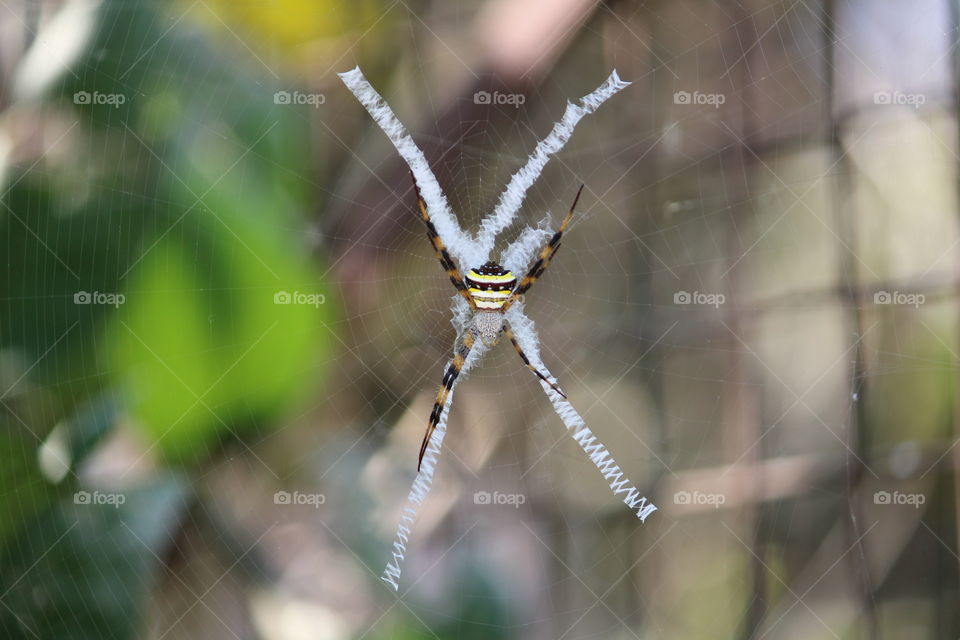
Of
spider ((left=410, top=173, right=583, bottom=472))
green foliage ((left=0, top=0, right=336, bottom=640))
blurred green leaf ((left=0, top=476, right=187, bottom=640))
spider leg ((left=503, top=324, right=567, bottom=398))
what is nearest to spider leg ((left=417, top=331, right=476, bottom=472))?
spider ((left=410, top=173, right=583, bottom=472))

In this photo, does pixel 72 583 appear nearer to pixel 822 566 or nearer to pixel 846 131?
pixel 822 566

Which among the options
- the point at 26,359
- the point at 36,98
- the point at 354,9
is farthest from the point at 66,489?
the point at 354,9

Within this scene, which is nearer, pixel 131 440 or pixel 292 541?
pixel 131 440

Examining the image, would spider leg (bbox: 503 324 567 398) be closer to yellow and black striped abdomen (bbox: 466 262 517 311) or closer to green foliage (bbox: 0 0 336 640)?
yellow and black striped abdomen (bbox: 466 262 517 311)

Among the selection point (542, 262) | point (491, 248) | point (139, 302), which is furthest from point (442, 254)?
point (139, 302)

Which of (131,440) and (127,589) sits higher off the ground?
(131,440)

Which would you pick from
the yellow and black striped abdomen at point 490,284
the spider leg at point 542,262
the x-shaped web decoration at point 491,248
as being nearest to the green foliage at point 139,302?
the x-shaped web decoration at point 491,248

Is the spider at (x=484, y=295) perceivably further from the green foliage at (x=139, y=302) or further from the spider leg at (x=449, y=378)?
the green foliage at (x=139, y=302)
